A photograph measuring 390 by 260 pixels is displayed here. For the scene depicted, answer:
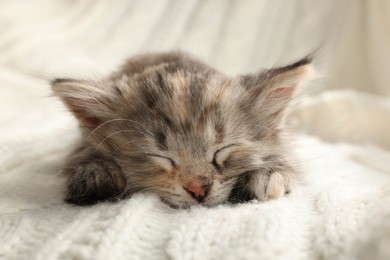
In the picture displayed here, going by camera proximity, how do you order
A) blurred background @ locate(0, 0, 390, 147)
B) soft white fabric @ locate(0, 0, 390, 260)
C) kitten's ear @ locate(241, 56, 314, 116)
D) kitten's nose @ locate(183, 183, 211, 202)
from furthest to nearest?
blurred background @ locate(0, 0, 390, 147)
kitten's ear @ locate(241, 56, 314, 116)
kitten's nose @ locate(183, 183, 211, 202)
soft white fabric @ locate(0, 0, 390, 260)

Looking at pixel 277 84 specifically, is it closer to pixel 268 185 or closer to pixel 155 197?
pixel 268 185

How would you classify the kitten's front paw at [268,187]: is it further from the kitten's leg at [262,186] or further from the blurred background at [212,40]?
the blurred background at [212,40]

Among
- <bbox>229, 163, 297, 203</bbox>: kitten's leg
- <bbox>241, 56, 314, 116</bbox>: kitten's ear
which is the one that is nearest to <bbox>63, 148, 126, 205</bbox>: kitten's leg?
<bbox>229, 163, 297, 203</bbox>: kitten's leg

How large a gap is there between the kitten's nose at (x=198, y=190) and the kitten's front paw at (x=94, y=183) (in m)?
0.21

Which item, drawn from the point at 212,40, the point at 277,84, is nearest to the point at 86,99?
the point at 277,84

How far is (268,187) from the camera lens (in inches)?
50.9

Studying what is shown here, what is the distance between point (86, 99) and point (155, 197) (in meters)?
0.39

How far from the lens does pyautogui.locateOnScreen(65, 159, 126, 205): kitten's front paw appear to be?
1314 millimetres

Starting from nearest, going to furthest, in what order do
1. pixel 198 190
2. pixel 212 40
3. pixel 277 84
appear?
pixel 198 190, pixel 277 84, pixel 212 40

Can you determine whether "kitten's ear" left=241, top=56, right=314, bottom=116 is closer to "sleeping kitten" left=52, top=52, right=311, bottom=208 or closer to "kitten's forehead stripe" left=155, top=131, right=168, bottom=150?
"sleeping kitten" left=52, top=52, right=311, bottom=208

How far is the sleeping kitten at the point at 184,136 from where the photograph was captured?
129 cm

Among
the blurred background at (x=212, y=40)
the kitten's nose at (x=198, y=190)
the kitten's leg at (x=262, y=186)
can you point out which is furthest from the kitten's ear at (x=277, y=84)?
the blurred background at (x=212, y=40)

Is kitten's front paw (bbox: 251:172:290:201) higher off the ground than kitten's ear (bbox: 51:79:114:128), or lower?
lower

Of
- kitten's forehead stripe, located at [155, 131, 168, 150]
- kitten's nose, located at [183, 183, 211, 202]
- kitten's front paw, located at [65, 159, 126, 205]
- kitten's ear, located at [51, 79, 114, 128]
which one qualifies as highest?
kitten's ear, located at [51, 79, 114, 128]
